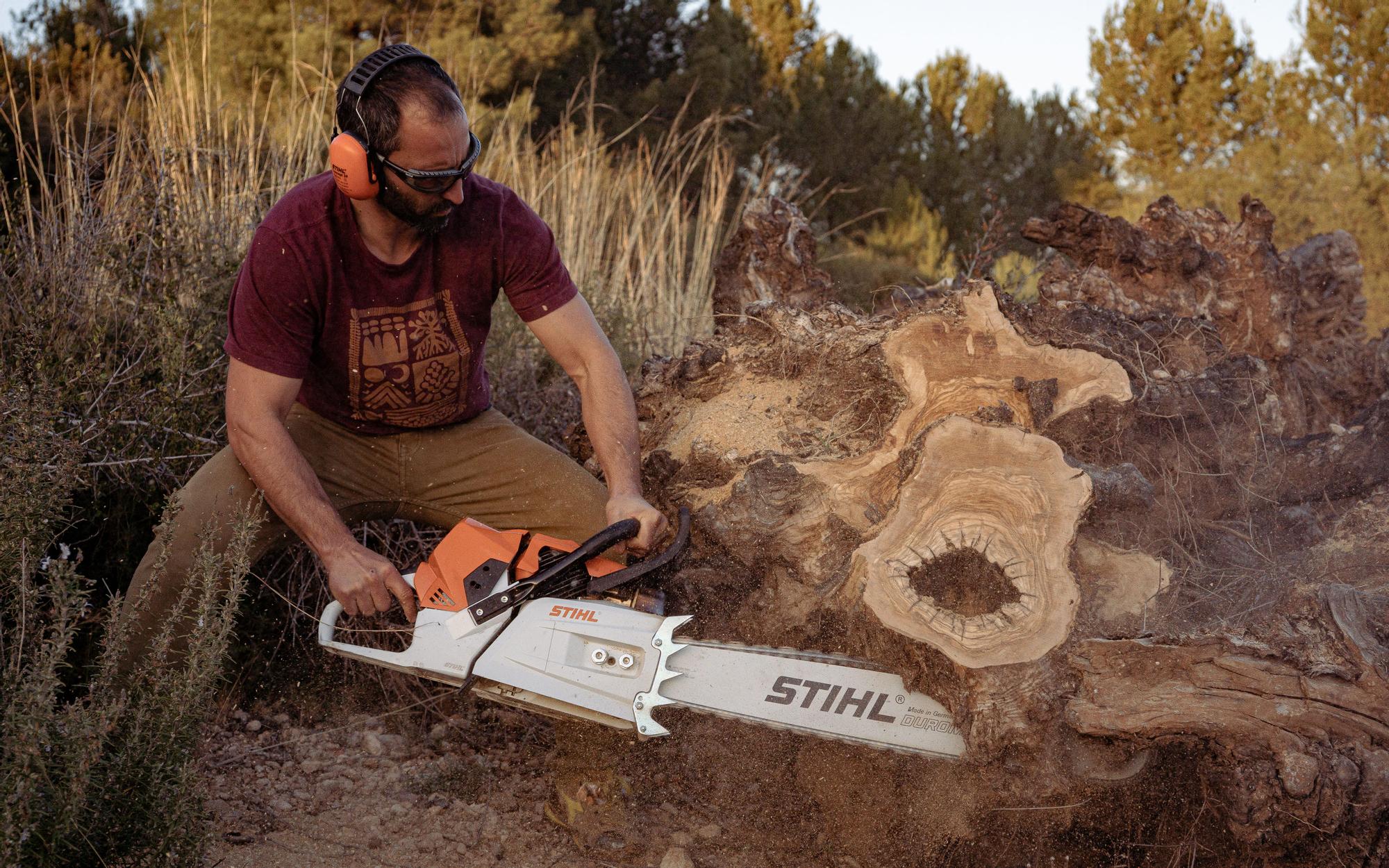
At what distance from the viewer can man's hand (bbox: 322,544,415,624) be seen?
8.15 ft

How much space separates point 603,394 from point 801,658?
1002 millimetres

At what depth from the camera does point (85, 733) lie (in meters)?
1.71

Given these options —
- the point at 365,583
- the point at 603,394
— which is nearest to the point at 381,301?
the point at 603,394

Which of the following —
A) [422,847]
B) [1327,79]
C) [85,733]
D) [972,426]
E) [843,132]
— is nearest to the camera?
[85,733]

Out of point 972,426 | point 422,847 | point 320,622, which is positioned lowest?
point 422,847

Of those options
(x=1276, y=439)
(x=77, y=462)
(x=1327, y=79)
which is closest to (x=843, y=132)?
(x=1327, y=79)

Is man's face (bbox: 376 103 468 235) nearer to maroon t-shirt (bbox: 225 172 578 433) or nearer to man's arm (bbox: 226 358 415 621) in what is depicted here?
maroon t-shirt (bbox: 225 172 578 433)

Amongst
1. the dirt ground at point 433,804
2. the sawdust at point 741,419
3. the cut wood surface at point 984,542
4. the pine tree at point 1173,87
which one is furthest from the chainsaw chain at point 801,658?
the pine tree at point 1173,87

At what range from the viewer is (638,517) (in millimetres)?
2627

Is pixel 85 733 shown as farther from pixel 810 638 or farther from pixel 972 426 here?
pixel 972 426

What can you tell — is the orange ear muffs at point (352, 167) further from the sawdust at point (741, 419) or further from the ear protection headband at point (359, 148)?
the sawdust at point (741, 419)

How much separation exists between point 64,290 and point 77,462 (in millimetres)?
1308

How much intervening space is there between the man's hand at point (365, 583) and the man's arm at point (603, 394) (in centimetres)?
58

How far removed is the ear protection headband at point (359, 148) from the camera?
2.53 m
